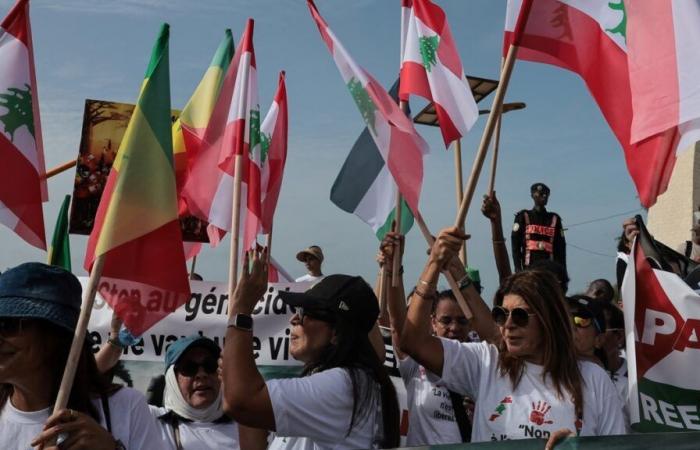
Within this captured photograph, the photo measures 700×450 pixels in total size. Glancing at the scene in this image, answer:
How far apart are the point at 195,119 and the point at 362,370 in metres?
3.67

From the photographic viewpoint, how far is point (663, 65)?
12.1ft

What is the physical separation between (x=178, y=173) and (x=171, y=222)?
3.09 m

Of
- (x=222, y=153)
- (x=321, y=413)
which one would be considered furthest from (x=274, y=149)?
(x=321, y=413)

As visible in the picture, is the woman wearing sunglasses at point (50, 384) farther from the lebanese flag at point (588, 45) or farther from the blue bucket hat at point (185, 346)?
the lebanese flag at point (588, 45)

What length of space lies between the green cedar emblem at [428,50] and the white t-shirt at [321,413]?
8.79 feet

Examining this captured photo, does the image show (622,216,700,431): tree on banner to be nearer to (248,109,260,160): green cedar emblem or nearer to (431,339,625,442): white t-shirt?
(431,339,625,442): white t-shirt

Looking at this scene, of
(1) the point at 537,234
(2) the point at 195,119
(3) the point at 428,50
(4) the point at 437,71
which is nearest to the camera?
(4) the point at 437,71

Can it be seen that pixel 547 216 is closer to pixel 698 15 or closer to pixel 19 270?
pixel 698 15

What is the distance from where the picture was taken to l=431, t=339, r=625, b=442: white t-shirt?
323 cm

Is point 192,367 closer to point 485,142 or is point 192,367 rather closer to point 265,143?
point 485,142

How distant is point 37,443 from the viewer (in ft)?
7.89

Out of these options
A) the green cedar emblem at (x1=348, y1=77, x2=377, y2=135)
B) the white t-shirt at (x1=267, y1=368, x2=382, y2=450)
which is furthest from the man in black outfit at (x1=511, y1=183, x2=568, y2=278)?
the white t-shirt at (x1=267, y1=368, x2=382, y2=450)

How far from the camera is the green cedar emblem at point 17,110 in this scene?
5070mm

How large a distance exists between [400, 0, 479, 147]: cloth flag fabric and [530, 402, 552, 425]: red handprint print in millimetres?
1903
